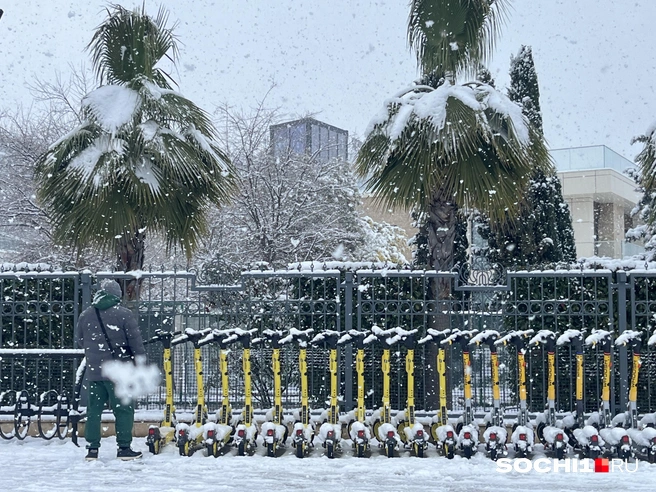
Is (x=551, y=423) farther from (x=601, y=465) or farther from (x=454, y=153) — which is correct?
(x=454, y=153)

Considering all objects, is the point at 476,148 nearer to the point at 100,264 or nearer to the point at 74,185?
the point at 74,185

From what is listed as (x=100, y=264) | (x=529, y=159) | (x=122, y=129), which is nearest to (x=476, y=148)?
(x=529, y=159)

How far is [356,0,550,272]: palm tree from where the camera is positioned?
932 centimetres

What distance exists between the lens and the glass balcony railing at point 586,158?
1203 inches

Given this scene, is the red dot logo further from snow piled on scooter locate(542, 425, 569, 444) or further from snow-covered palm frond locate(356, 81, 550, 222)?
snow-covered palm frond locate(356, 81, 550, 222)

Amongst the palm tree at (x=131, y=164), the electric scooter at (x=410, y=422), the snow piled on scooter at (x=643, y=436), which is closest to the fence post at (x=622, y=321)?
the snow piled on scooter at (x=643, y=436)

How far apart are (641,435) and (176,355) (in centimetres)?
537

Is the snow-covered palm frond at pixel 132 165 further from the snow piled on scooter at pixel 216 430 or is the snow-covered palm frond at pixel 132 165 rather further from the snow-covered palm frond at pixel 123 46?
the snow piled on scooter at pixel 216 430

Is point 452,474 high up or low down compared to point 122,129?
down

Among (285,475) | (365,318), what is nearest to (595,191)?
(365,318)

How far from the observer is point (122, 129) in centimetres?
976

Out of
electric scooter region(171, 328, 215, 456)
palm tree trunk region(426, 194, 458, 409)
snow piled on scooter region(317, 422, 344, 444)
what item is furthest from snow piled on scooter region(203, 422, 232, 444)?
palm tree trunk region(426, 194, 458, 409)

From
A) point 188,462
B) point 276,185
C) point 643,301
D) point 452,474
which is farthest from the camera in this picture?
point 276,185

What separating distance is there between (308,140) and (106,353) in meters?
14.0
